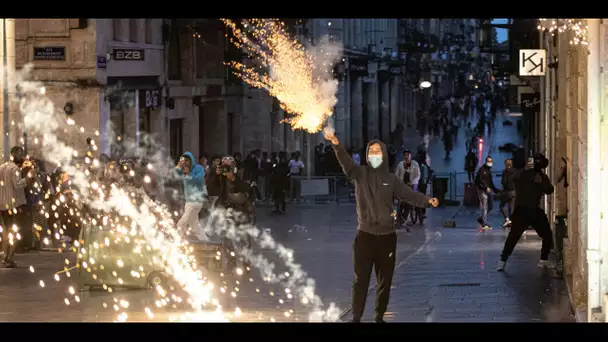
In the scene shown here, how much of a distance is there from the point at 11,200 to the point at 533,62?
11222 millimetres

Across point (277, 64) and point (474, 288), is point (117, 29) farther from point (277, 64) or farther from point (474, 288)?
point (474, 288)

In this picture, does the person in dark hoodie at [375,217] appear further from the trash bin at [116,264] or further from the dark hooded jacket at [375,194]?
the trash bin at [116,264]

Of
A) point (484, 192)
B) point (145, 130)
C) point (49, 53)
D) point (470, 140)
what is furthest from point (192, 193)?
point (470, 140)

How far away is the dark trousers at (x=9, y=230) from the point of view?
20.9 metres

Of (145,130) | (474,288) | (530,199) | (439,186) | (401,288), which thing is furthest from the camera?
(145,130)

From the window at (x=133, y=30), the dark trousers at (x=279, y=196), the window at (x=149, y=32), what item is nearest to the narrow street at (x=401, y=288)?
the dark trousers at (x=279, y=196)

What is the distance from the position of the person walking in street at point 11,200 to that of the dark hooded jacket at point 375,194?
825 centimetres

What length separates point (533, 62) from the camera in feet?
91.4

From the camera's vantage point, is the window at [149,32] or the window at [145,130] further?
the window at [149,32]

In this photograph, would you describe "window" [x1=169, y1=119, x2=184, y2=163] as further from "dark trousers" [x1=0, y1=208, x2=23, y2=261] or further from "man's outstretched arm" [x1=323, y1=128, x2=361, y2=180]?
"man's outstretched arm" [x1=323, y1=128, x2=361, y2=180]

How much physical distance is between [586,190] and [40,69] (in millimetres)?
19130

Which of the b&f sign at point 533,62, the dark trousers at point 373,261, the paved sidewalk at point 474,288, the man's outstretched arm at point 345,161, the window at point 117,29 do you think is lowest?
the paved sidewalk at point 474,288
